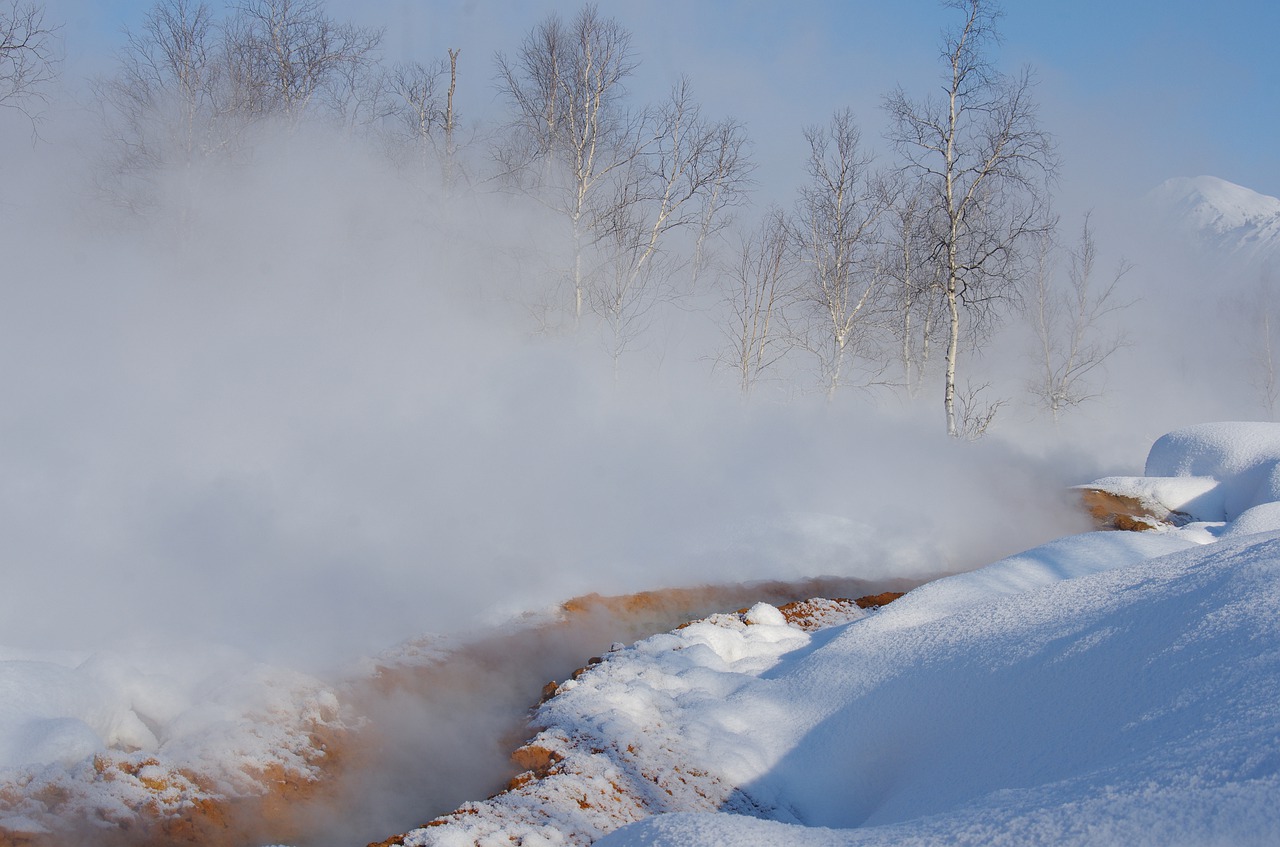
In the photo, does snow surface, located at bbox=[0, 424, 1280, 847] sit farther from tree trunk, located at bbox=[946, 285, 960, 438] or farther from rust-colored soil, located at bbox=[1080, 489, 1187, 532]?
tree trunk, located at bbox=[946, 285, 960, 438]

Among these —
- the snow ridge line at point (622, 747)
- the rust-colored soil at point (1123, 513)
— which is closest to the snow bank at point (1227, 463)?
the rust-colored soil at point (1123, 513)

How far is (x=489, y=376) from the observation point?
14.5m

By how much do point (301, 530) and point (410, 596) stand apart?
1877mm

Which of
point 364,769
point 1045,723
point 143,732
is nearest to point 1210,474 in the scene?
point 1045,723

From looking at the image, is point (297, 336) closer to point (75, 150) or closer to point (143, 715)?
point (75, 150)

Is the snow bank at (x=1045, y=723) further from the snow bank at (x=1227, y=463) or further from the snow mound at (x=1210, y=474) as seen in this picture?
the snow mound at (x=1210, y=474)

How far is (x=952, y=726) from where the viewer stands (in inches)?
150

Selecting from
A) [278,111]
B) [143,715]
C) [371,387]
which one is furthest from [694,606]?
[278,111]

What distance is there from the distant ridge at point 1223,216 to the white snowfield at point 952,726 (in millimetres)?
93730

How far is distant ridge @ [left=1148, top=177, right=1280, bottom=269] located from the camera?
9012cm

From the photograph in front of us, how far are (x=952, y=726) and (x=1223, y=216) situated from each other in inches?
5209

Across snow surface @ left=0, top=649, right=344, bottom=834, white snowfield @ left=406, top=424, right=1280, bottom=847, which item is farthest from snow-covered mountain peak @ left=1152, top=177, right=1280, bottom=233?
snow surface @ left=0, top=649, right=344, bottom=834

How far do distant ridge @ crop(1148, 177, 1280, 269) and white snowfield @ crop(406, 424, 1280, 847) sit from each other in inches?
3690

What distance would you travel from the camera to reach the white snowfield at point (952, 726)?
2.31 meters
